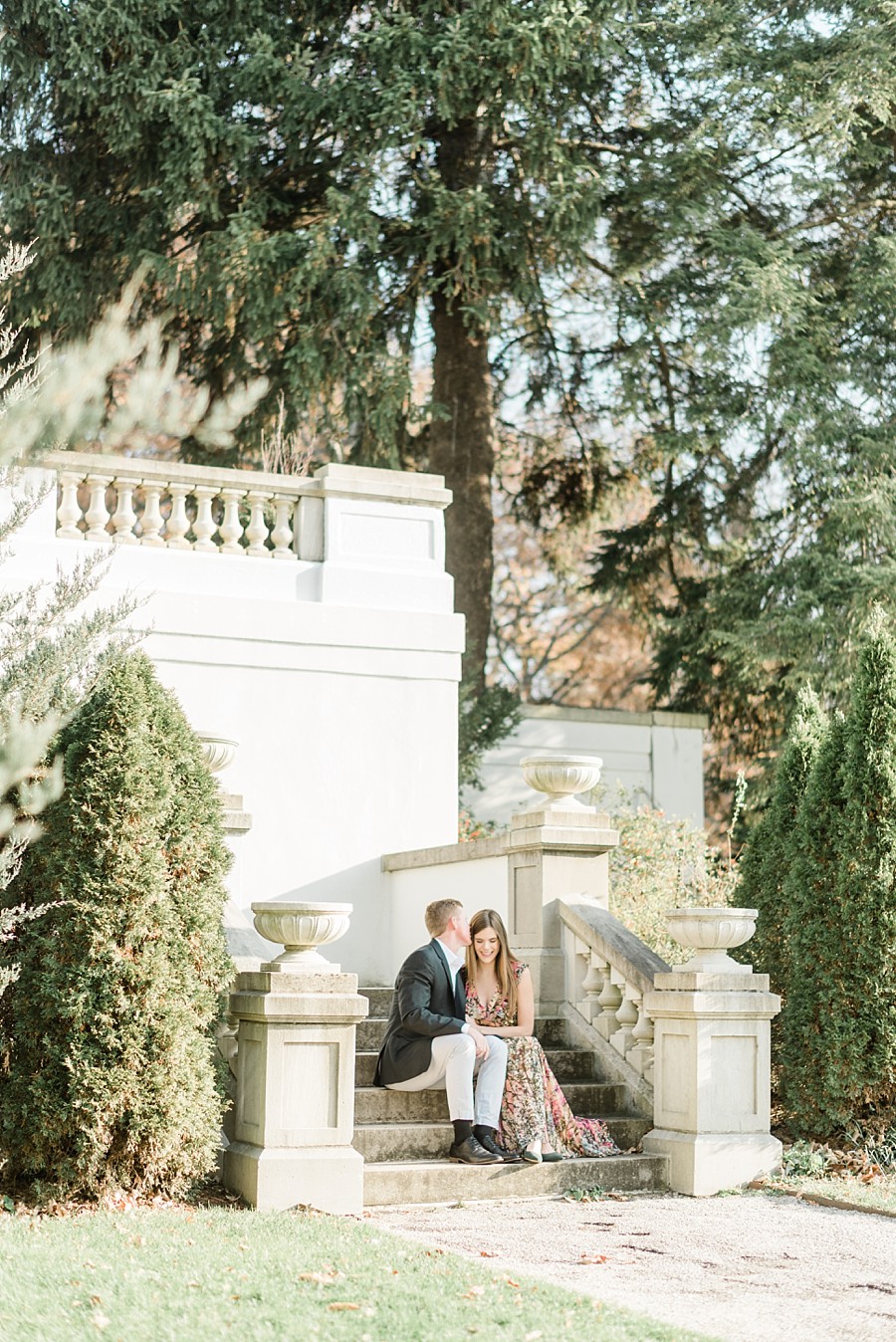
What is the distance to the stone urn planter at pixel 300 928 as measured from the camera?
7.73 meters

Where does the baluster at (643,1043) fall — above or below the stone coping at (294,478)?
below

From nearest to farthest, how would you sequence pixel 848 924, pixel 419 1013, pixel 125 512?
1. pixel 419 1013
2. pixel 848 924
3. pixel 125 512

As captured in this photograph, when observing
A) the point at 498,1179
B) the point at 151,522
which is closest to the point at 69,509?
the point at 151,522

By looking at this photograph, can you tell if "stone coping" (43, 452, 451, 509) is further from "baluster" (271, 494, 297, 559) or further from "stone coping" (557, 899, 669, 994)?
"stone coping" (557, 899, 669, 994)

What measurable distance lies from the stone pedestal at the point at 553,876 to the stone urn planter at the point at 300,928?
2364 millimetres

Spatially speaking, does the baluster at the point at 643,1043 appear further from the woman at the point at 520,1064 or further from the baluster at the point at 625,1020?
the woman at the point at 520,1064

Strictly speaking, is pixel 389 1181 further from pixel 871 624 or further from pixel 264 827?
pixel 871 624

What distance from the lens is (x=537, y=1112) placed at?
27.4 ft

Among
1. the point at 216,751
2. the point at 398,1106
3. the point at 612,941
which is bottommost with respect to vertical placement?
Answer: the point at 398,1106

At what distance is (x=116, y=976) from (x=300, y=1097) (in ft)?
3.83

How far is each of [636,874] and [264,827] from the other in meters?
4.05

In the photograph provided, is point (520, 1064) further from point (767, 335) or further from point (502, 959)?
point (767, 335)

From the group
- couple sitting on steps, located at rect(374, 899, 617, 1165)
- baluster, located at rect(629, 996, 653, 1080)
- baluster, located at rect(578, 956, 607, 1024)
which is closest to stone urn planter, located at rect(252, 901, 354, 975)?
couple sitting on steps, located at rect(374, 899, 617, 1165)

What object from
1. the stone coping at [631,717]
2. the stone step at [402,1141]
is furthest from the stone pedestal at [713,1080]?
the stone coping at [631,717]
